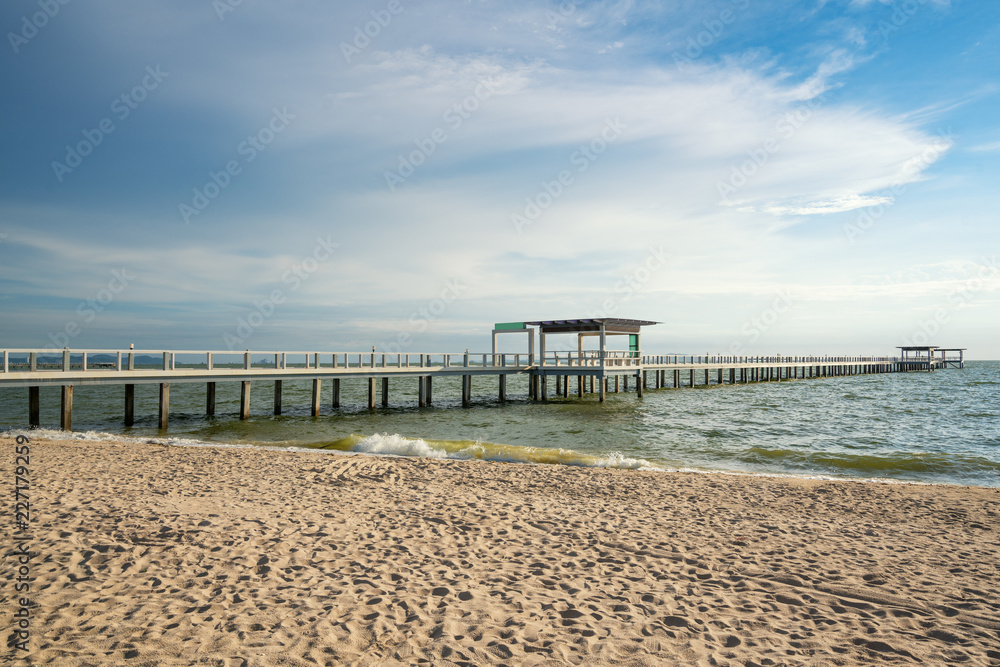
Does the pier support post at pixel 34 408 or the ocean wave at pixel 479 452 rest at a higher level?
the pier support post at pixel 34 408

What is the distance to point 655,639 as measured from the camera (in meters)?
4.25

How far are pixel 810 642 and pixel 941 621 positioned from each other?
53.0 inches

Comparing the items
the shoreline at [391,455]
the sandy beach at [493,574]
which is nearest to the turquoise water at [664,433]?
the shoreline at [391,455]

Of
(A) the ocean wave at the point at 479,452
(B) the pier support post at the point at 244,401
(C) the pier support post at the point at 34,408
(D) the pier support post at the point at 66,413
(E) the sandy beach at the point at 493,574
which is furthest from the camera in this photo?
(B) the pier support post at the point at 244,401

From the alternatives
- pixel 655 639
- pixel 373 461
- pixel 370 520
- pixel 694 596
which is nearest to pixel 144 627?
pixel 370 520

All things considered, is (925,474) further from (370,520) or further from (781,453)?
(370,520)

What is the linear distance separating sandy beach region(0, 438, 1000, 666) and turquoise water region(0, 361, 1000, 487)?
437 cm

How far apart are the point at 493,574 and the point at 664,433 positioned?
1517 cm

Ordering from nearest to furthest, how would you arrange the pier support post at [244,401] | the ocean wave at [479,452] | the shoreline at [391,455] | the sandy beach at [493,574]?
the sandy beach at [493,574], the shoreline at [391,455], the ocean wave at [479,452], the pier support post at [244,401]

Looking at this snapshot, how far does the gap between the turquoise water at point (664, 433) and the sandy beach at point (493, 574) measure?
4371mm

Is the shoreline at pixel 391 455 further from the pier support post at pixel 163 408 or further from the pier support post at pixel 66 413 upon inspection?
the pier support post at pixel 163 408

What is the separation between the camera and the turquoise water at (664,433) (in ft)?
46.1

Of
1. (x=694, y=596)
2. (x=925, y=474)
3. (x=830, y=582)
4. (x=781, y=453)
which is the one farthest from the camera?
(x=781, y=453)

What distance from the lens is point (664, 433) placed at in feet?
64.0
